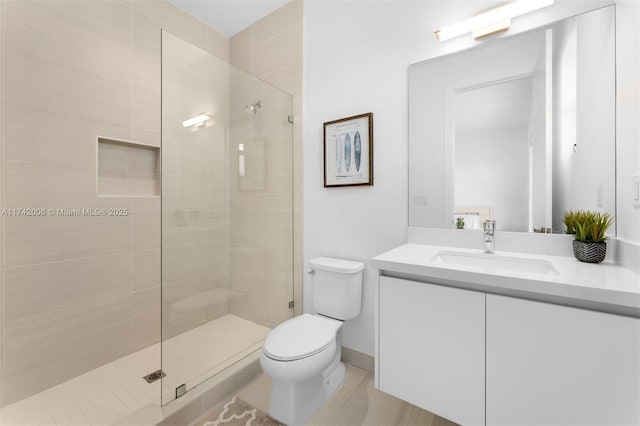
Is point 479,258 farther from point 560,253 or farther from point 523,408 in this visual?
point 523,408

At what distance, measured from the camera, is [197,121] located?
Result: 5.20ft

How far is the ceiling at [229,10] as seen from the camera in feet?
7.09

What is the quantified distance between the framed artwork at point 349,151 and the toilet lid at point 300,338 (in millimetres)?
895

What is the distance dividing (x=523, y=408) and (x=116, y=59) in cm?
277

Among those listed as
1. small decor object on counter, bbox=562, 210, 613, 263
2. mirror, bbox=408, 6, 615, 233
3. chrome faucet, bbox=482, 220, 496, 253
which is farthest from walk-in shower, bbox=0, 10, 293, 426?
small decor object on counter, bbox=562, 210, 613, 263

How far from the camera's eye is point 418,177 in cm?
163

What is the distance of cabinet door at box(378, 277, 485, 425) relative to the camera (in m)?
1.00

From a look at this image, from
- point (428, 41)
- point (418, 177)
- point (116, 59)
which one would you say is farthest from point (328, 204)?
point (116, 59)

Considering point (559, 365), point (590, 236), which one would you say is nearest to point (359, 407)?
point (559, 365)

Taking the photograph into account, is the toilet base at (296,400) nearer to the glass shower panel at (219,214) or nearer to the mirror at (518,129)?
the glass shower panel at (219,214)

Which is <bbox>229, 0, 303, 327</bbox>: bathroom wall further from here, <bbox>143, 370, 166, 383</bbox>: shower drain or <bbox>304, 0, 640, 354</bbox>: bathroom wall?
<bbox>143, 370, 166, 383</bbox>: shower drain

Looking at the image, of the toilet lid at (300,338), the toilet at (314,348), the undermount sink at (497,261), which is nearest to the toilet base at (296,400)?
the toilet at (314,348)

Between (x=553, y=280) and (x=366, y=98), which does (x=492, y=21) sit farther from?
(x=553, y=280)

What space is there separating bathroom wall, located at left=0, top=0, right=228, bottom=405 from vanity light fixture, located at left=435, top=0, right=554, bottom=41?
2.00 m
